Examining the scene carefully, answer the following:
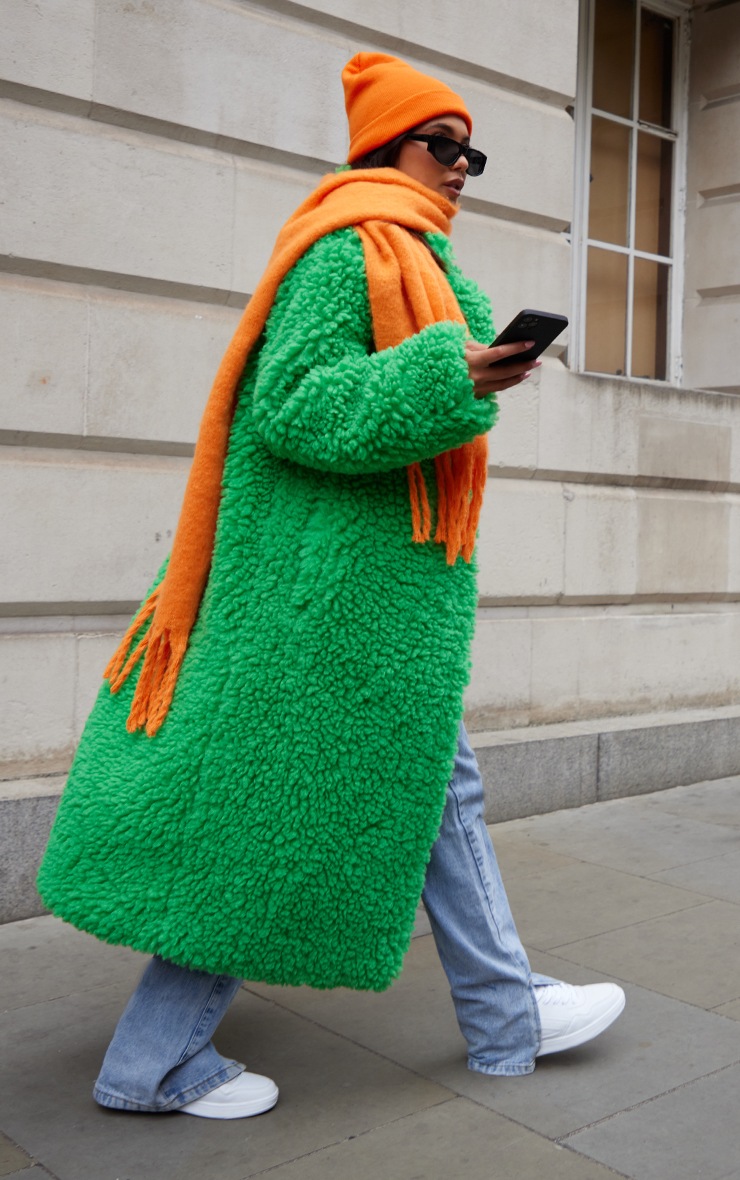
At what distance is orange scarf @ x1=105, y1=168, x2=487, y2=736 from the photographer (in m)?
2.26

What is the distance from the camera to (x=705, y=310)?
6902 mm

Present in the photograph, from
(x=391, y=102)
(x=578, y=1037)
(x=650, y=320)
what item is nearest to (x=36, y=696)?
(x=578, y=1037)

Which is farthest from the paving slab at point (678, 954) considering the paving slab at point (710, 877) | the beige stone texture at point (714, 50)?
the beige stone texture at point (714, 50)

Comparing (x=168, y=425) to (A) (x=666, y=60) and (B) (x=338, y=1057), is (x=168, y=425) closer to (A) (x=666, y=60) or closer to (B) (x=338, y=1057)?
(B) (x=338, y=1057)

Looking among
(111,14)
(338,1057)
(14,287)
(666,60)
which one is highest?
(666,60)

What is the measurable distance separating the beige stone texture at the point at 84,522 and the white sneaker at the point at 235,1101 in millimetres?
1894

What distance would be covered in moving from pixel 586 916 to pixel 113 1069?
1.81 m

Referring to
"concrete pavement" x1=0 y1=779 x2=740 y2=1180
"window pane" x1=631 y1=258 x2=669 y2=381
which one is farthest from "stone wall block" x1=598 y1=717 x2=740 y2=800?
"window pane" x1=631 y1=258 x2=669 y2=381

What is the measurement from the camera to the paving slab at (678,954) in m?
3.31

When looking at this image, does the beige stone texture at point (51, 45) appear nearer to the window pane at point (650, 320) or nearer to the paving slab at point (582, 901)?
the paving slab at point (582, 901)

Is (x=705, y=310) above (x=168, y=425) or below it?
above

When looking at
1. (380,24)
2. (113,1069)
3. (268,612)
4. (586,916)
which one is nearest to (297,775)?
(268,612)

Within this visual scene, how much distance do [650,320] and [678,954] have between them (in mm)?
4183

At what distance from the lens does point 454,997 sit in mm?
2744
